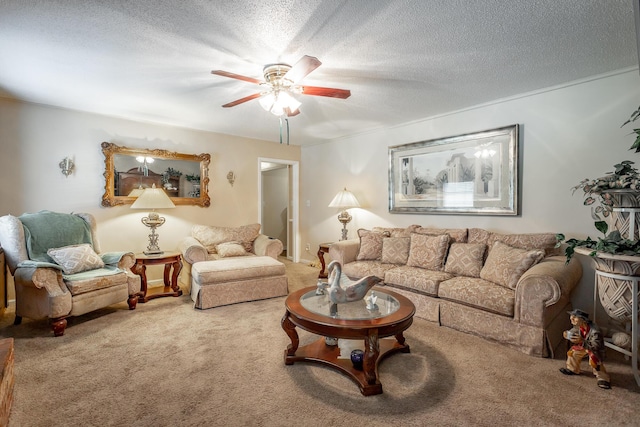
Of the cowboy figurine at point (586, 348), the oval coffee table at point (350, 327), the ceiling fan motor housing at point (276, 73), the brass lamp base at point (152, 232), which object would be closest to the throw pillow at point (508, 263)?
the cowboy figurine at point (586, 348)

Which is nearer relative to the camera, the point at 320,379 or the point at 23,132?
the point at 320,379

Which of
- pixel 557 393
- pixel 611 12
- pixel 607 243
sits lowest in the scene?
pixel 557 393

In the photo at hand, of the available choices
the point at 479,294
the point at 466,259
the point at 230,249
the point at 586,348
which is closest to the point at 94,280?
the point at 230,249

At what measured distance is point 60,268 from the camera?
9.52 ft

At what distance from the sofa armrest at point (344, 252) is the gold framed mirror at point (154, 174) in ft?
7.31

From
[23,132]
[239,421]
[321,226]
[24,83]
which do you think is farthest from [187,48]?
[321,226]

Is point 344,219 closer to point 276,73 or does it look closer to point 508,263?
point 508,263

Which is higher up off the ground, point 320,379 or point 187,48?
point 187,48

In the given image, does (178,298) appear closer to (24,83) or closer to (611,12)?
(24,83)

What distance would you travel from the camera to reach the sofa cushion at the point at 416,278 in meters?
3.14

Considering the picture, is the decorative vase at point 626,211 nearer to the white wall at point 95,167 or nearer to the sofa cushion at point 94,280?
the sofa cushion at point 94,280

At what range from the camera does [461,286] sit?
2938 millimetres

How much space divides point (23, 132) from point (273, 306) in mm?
3482

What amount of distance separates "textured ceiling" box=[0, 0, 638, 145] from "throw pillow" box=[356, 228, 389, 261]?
1652mm
